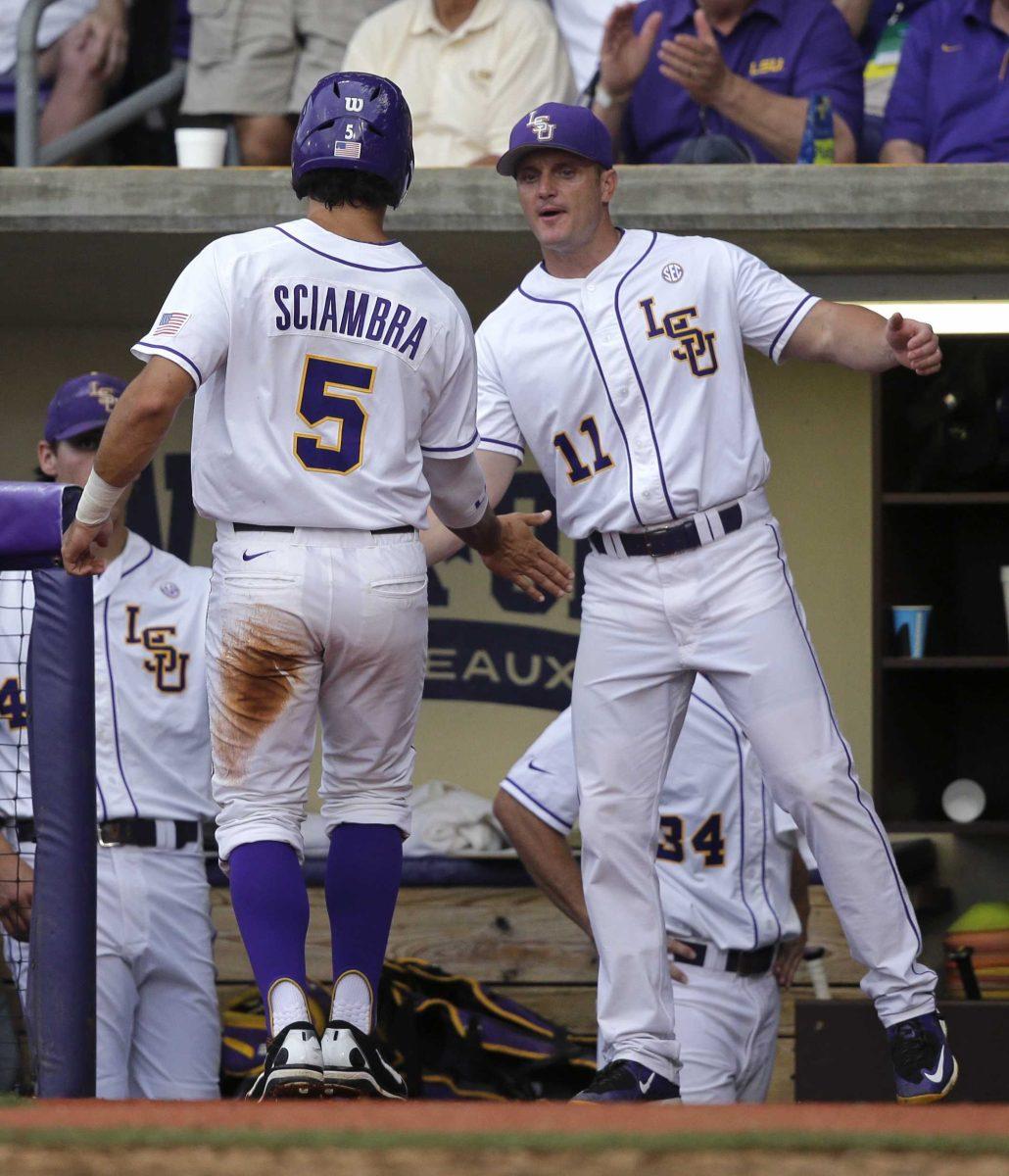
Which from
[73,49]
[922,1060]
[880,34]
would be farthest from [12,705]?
[880,34]

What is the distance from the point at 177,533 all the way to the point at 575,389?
304cm

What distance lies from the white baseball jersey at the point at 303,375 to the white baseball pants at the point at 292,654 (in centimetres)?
6

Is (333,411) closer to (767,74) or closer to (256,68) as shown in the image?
(767,74)

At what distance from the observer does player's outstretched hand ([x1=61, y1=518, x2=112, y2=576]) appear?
326 cm

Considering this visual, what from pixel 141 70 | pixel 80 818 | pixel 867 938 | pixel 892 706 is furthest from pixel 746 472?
pixel 141 70

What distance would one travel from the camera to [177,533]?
257 inches

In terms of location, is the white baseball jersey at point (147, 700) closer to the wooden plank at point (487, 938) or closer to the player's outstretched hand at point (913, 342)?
the wooden plank at point (487, 938)

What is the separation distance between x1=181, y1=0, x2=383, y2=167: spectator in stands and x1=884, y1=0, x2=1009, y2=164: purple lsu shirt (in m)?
1.79

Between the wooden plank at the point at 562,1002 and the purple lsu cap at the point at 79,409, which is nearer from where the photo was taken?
the purple lsu cap at the point at 79,409

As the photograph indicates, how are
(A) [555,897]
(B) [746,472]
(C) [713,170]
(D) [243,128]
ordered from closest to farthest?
(B) [746,472], (A) [555,897], (C) [713,170], (D) [243,128]

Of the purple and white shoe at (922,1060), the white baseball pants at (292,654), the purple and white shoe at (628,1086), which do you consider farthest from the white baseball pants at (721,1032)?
the white baseball pants at (292,654)

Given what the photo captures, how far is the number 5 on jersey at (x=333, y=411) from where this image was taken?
3176 millimetres

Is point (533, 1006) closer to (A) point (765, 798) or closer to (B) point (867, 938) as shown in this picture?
(A) point (765, 798)

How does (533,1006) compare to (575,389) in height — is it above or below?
below
